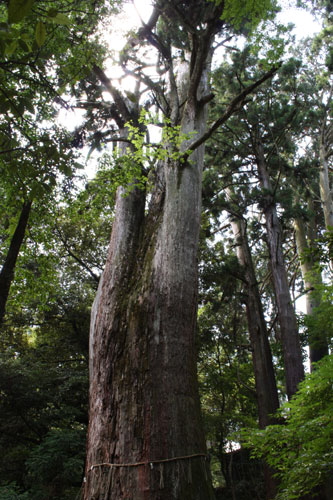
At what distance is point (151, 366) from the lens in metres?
2.17

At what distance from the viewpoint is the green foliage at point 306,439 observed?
3.31 metres

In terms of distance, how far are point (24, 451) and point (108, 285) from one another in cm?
765

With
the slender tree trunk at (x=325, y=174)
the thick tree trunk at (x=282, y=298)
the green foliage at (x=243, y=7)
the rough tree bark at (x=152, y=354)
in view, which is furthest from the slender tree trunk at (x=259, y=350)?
the green foliage at (x=243, y=7)

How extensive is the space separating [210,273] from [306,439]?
5.35 metres

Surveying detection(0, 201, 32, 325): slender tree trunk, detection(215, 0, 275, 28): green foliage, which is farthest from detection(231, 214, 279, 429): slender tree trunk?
detection(215, 0, 275, 28): green foliage

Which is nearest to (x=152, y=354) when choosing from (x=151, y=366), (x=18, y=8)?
(x=151, y=366)

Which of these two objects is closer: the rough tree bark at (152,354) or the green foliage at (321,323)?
the rough tree bark at (152,354)

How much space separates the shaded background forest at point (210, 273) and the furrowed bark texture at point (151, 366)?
1150mm

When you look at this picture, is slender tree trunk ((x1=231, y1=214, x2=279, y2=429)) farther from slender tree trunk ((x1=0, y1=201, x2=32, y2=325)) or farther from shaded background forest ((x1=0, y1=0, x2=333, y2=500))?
slender tree trunk ((x1=0, y1=201, x2=32, y2=325))

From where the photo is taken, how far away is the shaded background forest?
14.2ft

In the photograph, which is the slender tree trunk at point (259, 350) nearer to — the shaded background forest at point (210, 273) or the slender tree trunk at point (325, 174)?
the shaded background forest at point (210, 273)

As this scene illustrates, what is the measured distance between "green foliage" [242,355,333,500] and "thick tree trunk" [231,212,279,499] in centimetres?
265

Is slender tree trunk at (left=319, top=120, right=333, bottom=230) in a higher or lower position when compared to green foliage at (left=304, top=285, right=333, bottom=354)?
higher

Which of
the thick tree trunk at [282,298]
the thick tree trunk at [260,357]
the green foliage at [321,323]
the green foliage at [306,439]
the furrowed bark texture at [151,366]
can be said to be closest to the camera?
the furrowed bark texture at [151,366]
